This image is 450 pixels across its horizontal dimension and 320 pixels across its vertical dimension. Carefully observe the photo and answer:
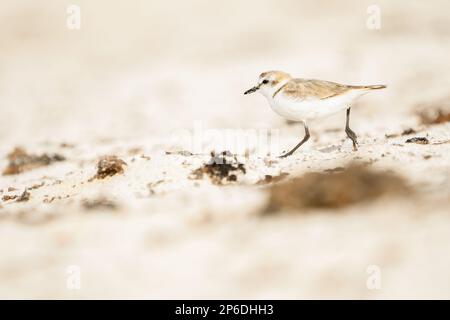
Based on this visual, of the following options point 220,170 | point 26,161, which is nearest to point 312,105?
point 220,170

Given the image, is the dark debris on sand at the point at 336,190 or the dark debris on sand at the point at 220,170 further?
the dark debris on sand at the point at 220,170

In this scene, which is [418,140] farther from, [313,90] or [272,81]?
[272,81]

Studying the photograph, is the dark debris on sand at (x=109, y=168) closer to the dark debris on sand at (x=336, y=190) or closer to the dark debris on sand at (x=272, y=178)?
the dark debris on sand at (x=272, y=178)

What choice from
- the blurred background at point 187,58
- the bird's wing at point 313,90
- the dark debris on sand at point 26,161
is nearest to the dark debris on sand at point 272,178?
the bird's wing at point 313,90
